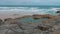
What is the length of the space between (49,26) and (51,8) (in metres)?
0.32

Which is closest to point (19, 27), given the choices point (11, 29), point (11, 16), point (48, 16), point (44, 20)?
point (11, 29)

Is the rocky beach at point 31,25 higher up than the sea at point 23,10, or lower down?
lower down

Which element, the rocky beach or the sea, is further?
the sea

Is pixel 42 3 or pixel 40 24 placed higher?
pixel 42 3

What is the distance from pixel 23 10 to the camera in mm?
1404

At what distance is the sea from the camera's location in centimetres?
135

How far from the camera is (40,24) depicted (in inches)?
49.4

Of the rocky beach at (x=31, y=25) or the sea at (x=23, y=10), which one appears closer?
the rocky beach at (x=31, y=25)

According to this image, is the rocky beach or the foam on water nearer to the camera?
the rocky beach

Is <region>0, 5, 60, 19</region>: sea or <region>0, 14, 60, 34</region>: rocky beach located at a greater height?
<region>0, 5, 60, 19</region>: sea

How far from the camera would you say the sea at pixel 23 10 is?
135 centimetres

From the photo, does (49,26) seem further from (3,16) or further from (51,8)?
(3,16)

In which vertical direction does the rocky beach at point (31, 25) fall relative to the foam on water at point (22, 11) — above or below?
below

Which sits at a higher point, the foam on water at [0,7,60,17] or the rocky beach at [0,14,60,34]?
the foam on water at [0,7,60,17]
